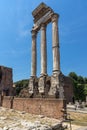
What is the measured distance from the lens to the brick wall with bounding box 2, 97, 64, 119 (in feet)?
46.6

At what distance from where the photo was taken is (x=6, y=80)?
38531 millimetres

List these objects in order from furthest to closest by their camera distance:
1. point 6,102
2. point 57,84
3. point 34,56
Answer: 1. point 34,56
2. point 57,84
3. point 6,102

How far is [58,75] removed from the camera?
2508 cm

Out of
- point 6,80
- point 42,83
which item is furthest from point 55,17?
point 6,80

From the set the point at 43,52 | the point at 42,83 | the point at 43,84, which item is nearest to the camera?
the point at 43,84

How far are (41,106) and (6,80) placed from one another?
23.6 meters

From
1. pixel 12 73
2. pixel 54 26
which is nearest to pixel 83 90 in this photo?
pixel 12 73

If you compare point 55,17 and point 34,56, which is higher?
point 55,17

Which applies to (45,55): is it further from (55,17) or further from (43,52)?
(55,17)

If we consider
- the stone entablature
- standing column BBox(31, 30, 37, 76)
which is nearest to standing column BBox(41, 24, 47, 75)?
the stone entablature

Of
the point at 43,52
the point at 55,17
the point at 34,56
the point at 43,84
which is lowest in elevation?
the point at 43,84

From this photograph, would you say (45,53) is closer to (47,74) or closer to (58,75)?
(47,74)

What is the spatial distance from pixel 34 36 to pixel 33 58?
13.1ft

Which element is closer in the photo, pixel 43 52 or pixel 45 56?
pixel 45 56
